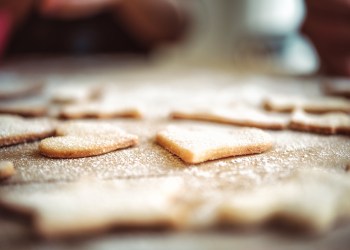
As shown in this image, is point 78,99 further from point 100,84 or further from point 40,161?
point 40,161

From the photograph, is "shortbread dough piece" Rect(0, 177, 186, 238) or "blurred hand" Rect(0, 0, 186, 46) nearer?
"shortbread dough piece" Rect(0, 177, 186, 238)

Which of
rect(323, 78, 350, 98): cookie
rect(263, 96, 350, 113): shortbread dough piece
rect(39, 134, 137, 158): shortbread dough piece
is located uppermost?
rect(323, 78, 350, 98): cookie

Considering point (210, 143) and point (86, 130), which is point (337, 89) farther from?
point (86, 130)

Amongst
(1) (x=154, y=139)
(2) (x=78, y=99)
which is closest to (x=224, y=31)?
(2) (x=78, y=99)

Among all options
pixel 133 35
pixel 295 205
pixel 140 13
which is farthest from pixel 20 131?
pixel 133 35

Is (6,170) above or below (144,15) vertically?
below

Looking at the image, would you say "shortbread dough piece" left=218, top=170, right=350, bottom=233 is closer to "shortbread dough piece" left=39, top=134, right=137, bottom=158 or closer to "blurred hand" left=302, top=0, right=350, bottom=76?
"shortbread dough piece" left=39, top=134, right=137, bottom=158

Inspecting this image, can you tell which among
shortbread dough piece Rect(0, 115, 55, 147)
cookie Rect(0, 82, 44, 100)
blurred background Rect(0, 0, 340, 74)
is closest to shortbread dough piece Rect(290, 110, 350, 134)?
shortbread dough piece Rect(0, 115, 55, 147)
